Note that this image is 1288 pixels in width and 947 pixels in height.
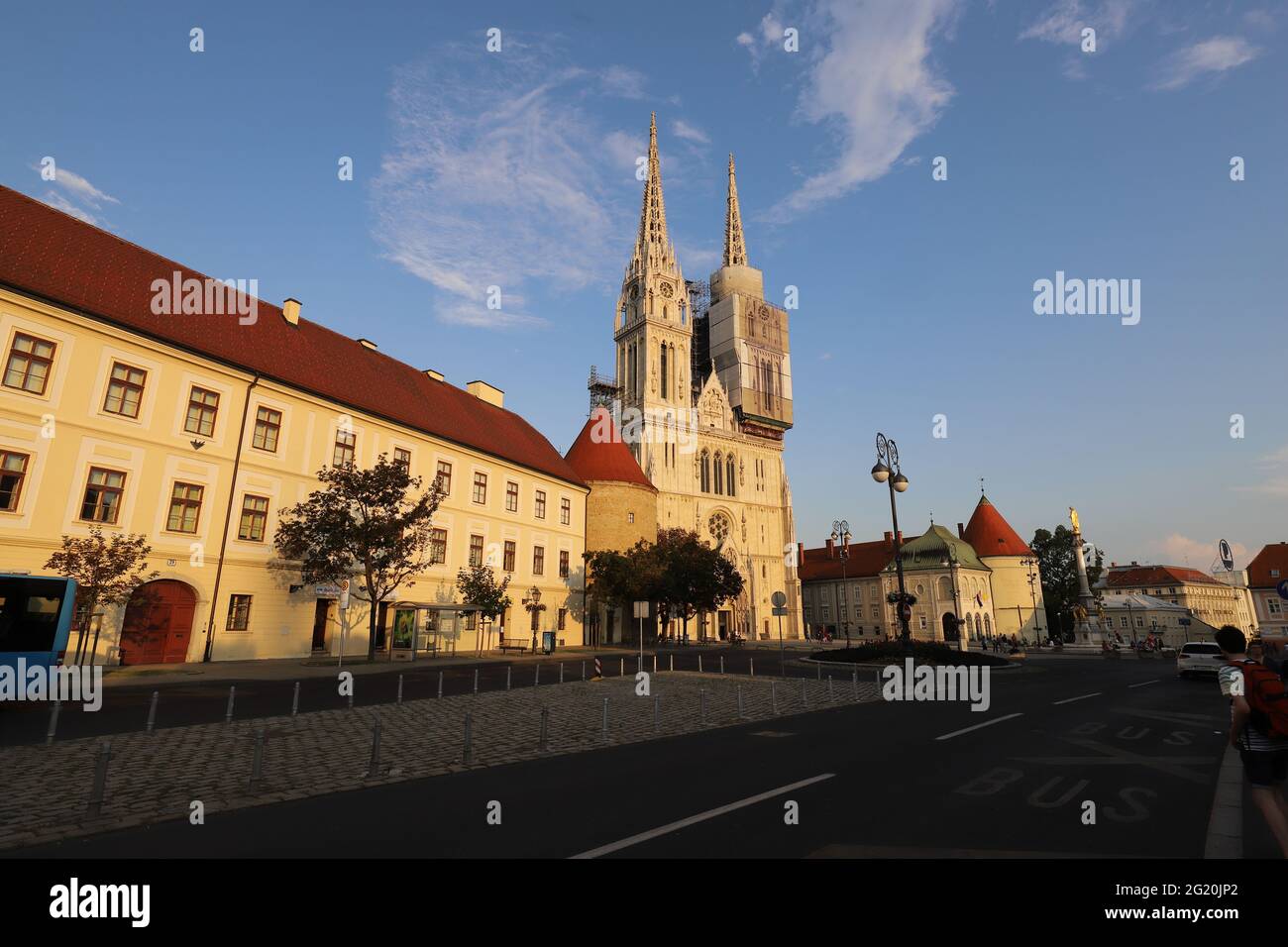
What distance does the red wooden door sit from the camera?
22375mm

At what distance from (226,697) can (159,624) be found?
10.5 m

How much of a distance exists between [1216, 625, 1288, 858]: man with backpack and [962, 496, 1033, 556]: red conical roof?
88.2 m

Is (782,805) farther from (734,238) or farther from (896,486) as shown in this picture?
(734,238)

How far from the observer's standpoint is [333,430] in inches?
1184

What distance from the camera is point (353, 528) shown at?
25.7m

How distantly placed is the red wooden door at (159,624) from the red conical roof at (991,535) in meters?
87.3

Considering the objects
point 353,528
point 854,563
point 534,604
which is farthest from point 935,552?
point 353,528

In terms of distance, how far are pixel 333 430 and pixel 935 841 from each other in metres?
30.5

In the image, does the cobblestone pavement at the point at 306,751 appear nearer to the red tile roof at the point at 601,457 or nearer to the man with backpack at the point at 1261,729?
the man with backpack at the point at 1261,729

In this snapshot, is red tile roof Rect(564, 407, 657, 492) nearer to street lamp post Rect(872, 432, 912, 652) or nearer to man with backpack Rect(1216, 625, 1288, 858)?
street lamp post Rect(872, 432, 912, 652)

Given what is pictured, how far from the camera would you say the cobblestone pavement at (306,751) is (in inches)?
274
